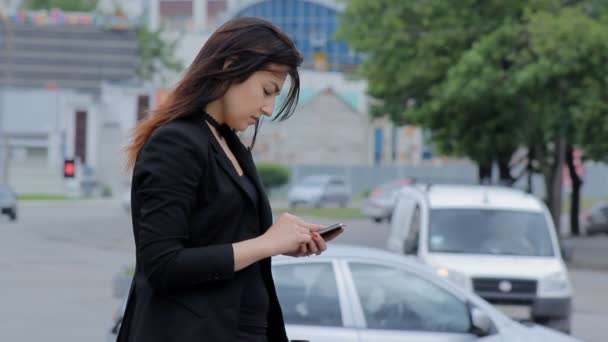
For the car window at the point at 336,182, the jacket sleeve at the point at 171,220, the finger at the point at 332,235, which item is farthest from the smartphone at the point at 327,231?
the car window at the point at 336,182

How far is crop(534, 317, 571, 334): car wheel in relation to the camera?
13.4m

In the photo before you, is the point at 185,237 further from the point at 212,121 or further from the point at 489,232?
the point at 489,232

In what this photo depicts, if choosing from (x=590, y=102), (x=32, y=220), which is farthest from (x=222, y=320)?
(x=32, y=220)

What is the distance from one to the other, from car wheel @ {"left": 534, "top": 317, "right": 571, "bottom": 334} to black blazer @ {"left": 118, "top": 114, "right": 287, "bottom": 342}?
1058 centimetres

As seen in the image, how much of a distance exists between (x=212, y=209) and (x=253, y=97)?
30 centimetres

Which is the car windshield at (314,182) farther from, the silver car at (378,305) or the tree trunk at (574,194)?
the silver car at (378,305)

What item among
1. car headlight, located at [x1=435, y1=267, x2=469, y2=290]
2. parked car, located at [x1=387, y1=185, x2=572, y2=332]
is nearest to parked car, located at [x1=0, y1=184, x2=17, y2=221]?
parked car, located at [x1=387, y1=185, x2=572, y2=332]

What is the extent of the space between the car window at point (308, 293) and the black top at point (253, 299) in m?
4.94

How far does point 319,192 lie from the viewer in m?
62.8

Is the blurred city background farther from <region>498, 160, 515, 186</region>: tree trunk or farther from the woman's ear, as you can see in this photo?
the woman's ear

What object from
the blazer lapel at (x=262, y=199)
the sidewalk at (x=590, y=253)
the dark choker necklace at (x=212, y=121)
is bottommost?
the sidewalk at (x=590, y=253)

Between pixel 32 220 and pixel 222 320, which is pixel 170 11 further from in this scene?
pixel 222 320

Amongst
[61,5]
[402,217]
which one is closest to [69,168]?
[402,217]

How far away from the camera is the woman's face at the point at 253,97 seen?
329 cm
